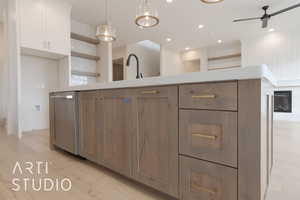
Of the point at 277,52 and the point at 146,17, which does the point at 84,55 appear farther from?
the point at 277,52

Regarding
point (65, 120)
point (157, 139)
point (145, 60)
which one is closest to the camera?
point (157, 139)

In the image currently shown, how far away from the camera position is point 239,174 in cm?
81

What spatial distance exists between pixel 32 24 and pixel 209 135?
388 centimetres

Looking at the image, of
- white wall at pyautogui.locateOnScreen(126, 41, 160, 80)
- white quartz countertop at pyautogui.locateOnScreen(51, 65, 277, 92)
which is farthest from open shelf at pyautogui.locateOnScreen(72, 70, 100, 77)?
white quartz countertop at pyautogui.locateOnScreen(51, 65, 277, 92)

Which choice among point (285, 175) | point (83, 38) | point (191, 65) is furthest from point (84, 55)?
point (191, 65)

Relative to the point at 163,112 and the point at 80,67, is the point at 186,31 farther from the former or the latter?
the point at 163,112

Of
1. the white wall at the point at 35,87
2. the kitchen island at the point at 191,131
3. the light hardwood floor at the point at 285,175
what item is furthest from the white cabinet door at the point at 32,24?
the light hardwood floor at the point at 285,175

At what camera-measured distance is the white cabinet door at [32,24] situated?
3117mm

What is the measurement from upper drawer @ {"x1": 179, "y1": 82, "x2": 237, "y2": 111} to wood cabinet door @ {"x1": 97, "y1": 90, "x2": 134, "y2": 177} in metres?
0.47

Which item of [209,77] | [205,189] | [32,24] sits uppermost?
[32,24]

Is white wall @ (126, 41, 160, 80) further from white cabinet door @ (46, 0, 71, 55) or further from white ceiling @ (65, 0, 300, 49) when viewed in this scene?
white cabinet door @ (46, 0, 71, 55)

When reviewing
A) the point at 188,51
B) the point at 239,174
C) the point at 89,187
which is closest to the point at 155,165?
Result: the point at 239,174

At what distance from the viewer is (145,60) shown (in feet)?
25.6

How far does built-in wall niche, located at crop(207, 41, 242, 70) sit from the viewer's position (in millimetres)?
6766
